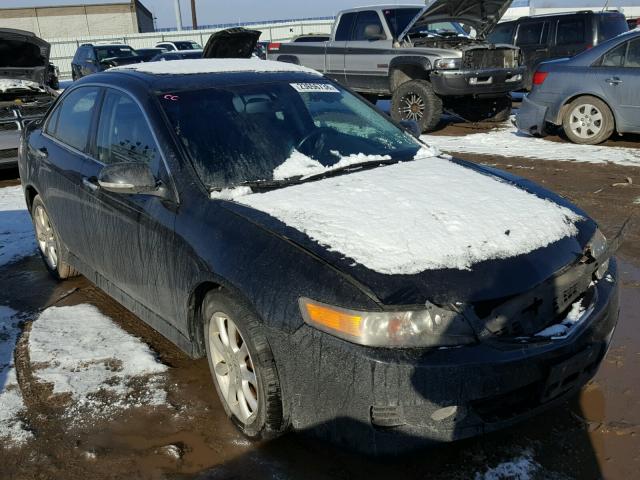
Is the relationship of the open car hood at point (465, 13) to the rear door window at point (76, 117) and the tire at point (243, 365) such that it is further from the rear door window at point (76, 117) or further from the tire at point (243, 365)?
the tire at point (243, 365)

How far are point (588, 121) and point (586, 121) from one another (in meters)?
0.03

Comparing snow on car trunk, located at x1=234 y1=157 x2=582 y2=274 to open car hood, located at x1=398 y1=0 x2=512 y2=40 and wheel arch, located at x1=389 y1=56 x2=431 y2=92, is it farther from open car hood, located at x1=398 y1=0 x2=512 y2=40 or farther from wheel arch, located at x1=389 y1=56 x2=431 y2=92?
wheel arch, located at x1=389 y1=56 x2=431 y2=92

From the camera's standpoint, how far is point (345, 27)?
11.7 metres

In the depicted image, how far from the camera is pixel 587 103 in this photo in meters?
8.62

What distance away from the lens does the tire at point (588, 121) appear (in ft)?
27.9

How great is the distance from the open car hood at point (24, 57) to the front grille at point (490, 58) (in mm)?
6631

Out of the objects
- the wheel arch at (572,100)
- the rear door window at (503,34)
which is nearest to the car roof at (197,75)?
the wheel arch at (572,100)

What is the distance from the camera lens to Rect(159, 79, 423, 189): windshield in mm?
3111

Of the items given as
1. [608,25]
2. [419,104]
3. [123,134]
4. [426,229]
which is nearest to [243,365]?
[426,229]

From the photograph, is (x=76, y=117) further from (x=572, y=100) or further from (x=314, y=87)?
(x=572, y=100)

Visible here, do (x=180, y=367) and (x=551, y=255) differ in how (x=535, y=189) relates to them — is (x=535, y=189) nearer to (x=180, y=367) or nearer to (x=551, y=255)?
(x=551, y=255)

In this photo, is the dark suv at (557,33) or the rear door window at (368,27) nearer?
the rear door window at (368,27)

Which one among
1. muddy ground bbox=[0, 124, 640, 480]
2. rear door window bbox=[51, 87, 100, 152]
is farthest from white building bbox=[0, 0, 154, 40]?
muddy ground bbox=[0, 124, 640, 480]

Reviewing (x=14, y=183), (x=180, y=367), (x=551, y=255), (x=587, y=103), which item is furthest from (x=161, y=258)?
(x=587, y=103)
